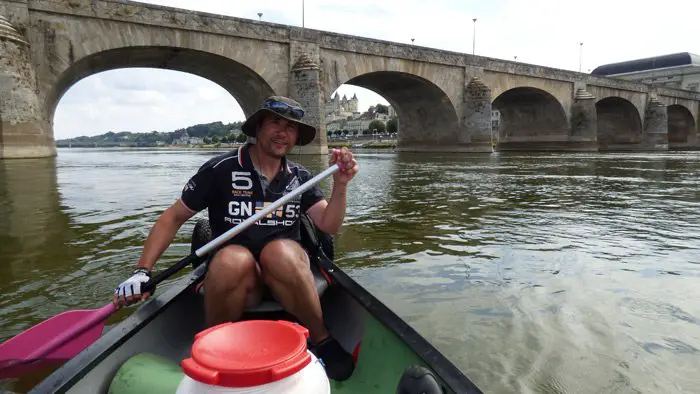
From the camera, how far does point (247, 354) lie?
1111 millimetres

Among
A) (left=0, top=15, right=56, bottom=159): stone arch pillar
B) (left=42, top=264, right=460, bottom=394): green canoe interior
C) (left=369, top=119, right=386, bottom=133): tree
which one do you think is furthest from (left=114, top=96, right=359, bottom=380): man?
(left=369, top=119, right=386, bottom=133): tree

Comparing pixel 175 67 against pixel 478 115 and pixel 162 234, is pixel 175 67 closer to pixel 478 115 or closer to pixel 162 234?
pixel 478 115

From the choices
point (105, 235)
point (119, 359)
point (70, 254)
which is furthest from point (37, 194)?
point (119, 359)

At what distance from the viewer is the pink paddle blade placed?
214 centimetres

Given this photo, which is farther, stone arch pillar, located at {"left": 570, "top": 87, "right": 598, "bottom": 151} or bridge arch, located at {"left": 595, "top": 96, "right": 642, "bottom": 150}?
bridge arch, located at {"left": 595, "top": 96, "right": 642, "bottom": 150}

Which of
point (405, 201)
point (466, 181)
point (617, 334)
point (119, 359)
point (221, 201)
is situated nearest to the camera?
point (119, 359)

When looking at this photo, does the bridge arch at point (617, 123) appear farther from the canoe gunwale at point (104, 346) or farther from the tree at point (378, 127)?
the tree at point (378, 127)

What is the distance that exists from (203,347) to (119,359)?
0.71m

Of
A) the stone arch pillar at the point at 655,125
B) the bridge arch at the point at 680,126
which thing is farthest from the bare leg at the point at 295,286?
the bridge arch at the point at 680,126

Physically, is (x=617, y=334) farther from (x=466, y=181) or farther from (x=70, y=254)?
(x=466, y=181)

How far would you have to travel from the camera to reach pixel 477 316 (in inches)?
112

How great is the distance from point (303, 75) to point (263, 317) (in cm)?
2134

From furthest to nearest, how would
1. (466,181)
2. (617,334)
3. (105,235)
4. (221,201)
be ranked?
Answer: (466,181) < (105,235) < (617,334) < (221,201)

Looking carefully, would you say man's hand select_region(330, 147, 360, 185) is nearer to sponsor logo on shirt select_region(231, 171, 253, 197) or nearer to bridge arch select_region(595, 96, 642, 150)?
sponsor logo on shirt select_region(231, 171, 253, 197)
